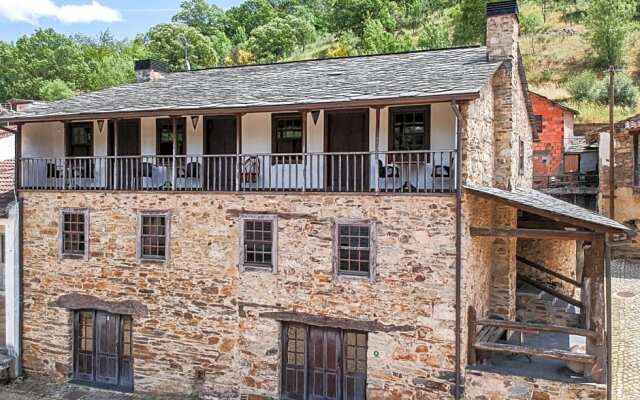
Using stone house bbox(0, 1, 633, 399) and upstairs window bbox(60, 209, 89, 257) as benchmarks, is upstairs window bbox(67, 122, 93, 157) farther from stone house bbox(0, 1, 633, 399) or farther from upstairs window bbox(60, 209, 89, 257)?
upstairs window bbox(60, 209, 89, 257)

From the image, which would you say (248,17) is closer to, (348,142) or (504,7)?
(504,7)

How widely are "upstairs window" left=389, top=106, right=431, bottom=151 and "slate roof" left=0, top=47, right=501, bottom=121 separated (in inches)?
29.4

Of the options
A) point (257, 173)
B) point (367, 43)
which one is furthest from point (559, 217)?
point (367, 43)

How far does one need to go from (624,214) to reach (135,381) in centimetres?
2168

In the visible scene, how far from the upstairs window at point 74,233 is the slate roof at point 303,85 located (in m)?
2.59

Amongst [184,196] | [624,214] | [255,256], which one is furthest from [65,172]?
[624,214]

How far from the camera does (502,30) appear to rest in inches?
532

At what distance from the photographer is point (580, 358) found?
10516mm

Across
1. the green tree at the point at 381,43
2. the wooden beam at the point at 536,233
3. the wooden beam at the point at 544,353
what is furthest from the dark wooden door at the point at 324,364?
the green tree at the point at 381,43

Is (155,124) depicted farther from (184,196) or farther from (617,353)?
(617,353)

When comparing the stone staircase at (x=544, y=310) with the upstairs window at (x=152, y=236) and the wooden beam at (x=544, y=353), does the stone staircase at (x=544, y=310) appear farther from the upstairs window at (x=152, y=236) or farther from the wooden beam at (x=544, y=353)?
the upstairs window at (x=152, y=236)

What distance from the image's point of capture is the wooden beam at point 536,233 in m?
10.8

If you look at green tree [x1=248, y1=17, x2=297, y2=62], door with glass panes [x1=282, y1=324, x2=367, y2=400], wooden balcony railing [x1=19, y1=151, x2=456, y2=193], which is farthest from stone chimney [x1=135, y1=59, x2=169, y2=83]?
green tree [x1=248, y1=17, x2=297, y2=62]

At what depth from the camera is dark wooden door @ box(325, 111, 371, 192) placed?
1273 cm
